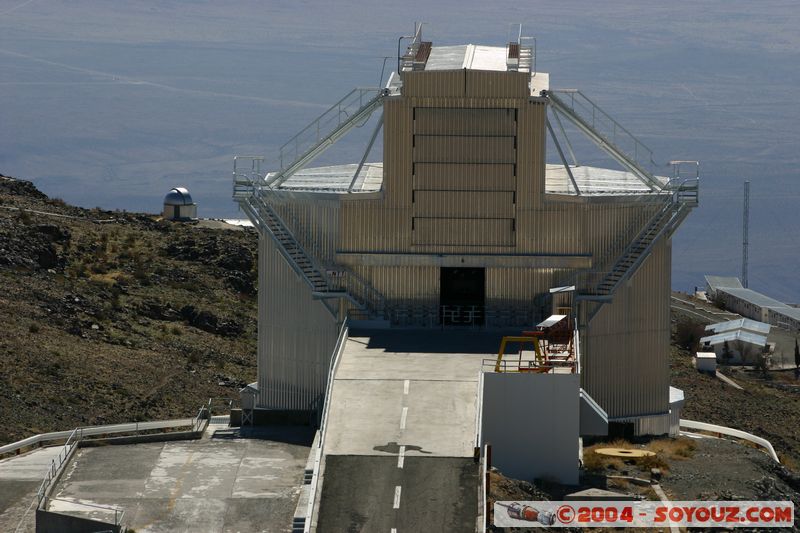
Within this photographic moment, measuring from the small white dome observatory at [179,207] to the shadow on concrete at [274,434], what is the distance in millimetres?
43547

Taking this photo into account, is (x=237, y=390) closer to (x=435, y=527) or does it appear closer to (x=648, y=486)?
(x=648, y=486)

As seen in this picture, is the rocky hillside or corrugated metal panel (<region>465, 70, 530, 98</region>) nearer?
corrugated metal panel (<region>465, 70, 530, 98</region>)

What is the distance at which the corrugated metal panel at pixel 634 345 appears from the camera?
56.0 metres

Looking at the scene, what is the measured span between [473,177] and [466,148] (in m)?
0.80

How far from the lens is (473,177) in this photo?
5478 cm

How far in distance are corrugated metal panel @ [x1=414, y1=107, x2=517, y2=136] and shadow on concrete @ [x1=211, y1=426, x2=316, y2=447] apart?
858 cm

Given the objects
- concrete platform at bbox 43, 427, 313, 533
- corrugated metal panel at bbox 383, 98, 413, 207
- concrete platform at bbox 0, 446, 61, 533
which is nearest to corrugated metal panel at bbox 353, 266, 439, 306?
corrugated metal panel at bbox 383, 98, 413, 207

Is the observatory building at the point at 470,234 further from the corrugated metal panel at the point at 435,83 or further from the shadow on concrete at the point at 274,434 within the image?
the shadow on concrete at the point at 274,434

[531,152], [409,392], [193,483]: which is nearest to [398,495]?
[409,392]

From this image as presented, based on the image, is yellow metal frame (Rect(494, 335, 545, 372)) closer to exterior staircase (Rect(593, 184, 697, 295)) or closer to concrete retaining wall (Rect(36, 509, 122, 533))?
exterior staircase (Rect(593, 184, 697, 295))

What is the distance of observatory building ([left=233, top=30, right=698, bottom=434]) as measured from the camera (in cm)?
5469

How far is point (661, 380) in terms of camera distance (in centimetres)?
5728

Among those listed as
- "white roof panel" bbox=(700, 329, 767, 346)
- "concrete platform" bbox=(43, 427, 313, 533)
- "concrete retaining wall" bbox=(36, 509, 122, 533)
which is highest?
"white roof panel" bbox=(700, 329, 767, 346)

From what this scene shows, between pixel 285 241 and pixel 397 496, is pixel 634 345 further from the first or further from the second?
pixel 397 496
